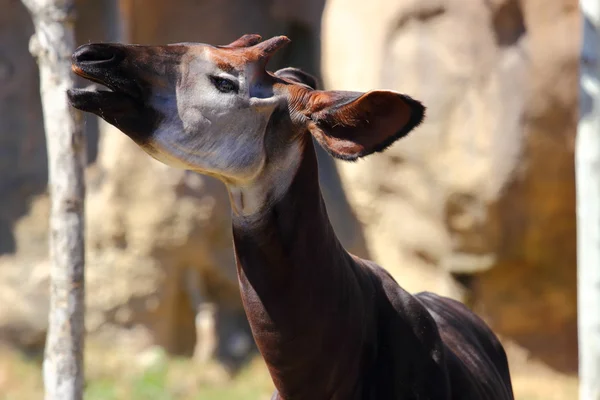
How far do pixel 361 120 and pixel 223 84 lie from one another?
0.35 meters

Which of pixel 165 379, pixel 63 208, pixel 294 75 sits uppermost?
pixel 294 75

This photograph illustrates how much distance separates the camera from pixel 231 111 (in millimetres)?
2354

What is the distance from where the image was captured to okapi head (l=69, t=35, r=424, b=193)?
86.3 inches

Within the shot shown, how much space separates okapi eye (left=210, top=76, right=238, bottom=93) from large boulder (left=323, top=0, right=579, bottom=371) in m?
4.47

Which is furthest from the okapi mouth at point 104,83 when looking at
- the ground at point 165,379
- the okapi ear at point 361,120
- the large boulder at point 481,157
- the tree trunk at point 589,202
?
the ground at point 165,379

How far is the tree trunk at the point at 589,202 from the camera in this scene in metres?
4.76

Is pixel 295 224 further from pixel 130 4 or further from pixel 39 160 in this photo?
pixel 39 160

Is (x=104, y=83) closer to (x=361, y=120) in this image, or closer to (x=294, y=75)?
(x=361, y=120)

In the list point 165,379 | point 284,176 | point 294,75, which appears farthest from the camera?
point 165,379

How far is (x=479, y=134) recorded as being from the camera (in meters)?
6.62

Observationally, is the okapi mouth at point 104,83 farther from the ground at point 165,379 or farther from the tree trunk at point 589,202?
the ground at point 165,379

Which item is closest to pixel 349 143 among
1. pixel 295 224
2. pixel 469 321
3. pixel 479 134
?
pixel 295 224

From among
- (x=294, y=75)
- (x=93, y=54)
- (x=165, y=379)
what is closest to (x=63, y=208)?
(x=294, y=75)

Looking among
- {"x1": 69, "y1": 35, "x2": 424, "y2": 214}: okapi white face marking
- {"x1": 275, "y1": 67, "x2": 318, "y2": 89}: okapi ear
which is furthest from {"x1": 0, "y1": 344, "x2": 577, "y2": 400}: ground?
{"x1": 69, "y1": 35, "x2": 424, "y2": 214}: okapi white face marking
